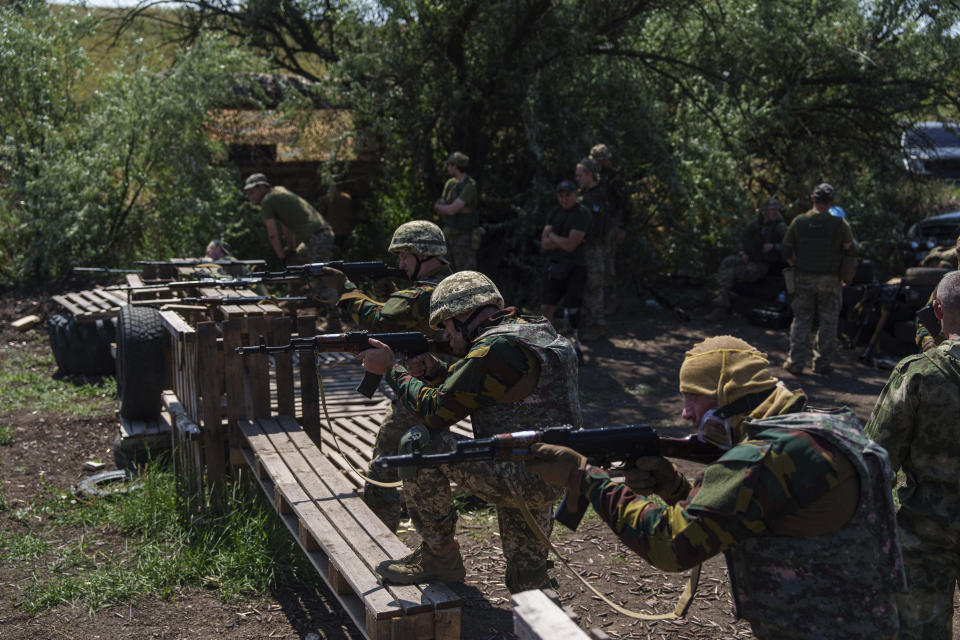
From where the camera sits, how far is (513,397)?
12.7ft

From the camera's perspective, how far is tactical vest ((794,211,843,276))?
30.1ft

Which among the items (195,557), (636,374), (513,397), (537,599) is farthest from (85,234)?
(537,599)

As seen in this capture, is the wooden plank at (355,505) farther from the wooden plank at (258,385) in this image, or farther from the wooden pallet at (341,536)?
the wooden plank at (258,385)

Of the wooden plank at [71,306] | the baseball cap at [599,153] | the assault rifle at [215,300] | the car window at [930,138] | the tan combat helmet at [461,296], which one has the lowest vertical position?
the wooden plank at [71,306]

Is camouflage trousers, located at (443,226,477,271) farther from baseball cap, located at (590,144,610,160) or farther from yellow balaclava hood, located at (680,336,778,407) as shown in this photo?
→ yellow balaclava hood, located at (680,336,778,407)

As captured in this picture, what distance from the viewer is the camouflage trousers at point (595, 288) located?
11.0 m

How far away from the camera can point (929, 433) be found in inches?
138

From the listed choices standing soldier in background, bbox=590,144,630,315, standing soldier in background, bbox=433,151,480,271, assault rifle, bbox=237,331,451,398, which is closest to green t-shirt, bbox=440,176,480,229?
A: standing soldier in background, bbox=433,151,480,271

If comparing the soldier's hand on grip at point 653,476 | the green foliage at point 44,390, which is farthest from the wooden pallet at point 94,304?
the soldier's hand on grip at point 653,476

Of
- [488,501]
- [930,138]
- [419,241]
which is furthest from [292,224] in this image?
[930,138]

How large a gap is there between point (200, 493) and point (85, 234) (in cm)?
811

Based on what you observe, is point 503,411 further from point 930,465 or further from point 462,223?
point 462,223

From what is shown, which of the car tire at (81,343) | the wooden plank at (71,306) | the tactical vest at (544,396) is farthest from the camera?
the car tire at (81,343)

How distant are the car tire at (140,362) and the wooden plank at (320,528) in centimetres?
165
